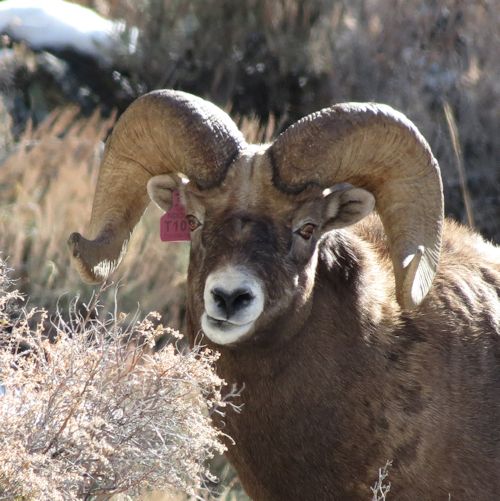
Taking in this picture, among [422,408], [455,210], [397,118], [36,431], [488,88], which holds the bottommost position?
[36,431]

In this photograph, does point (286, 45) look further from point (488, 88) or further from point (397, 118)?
point (397, 118)

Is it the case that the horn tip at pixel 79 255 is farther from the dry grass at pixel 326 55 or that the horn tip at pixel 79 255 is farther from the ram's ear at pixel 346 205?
the dry grass at pixel 326 55

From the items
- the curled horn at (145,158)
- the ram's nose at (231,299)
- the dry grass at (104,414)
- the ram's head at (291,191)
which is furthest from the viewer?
the curled horn at (145,158)

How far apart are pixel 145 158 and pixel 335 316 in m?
1.33

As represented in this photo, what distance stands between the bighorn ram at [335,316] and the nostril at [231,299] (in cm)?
22

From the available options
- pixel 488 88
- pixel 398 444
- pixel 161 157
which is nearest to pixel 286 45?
pixel 488 88

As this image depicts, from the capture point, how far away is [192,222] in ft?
20.4

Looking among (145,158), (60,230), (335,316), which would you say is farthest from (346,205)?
(60,230)

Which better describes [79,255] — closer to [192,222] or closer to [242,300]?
[192,222]

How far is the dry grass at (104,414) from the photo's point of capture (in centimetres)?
522

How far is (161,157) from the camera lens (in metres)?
6.50

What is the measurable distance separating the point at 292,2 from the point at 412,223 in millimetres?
8573

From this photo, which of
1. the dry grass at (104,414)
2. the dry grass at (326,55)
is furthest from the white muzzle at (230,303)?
the dry grass at (326,55)

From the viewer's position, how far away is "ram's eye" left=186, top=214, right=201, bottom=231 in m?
6.16
